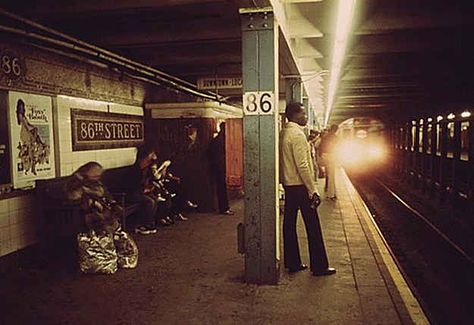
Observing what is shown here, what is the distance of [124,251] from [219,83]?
501 centimetres

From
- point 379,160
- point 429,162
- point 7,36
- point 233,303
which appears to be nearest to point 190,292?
point 233,303

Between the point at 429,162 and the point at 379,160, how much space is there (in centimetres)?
1493

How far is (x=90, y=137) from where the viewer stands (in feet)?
24.7

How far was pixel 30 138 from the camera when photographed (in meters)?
5.90

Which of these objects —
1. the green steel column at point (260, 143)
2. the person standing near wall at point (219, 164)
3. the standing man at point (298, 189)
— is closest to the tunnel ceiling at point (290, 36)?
the green steel column at point (260, 143)

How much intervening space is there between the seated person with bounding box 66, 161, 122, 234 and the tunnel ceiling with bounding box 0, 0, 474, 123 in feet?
6.56

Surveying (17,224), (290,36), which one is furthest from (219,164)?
(17,224)

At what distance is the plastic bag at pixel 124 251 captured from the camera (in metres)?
5.52

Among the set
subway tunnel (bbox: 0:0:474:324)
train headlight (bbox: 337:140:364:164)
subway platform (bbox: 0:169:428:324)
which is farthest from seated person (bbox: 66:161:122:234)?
train headlight (bbox: 337:140:364:164)

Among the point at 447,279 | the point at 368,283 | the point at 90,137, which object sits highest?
the point at 90,137

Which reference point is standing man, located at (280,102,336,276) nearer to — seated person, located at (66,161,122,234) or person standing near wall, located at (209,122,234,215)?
seated person, located at (66,161,122,234)

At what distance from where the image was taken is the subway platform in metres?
4.05

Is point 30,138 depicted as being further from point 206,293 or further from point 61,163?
point 206,293

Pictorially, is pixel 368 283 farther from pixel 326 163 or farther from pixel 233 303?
pixel 326 163
